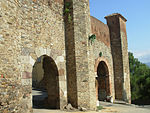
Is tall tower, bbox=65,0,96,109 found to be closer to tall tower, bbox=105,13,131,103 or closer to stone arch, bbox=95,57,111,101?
stone arch, bbox=95,57,111,101

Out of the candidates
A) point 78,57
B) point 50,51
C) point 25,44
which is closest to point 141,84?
point 78,57

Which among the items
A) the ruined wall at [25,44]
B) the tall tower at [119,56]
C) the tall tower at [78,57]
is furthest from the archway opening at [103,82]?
the ruined wall at [25,44]

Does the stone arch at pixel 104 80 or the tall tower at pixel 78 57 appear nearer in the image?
the tall tower at pixel 78 57

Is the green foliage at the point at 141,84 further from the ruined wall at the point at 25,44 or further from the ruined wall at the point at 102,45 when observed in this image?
the ruined wall at the point at 25,44

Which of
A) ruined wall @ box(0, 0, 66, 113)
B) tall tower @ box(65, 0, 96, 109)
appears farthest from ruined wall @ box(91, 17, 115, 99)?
ruined wall @ box(0, 0, 66, 113)

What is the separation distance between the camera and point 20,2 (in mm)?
5645

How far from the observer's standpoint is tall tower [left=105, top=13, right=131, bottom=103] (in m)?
12.0

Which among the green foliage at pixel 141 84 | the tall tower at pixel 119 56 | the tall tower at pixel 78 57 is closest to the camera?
the tall tower at pixel 78 57

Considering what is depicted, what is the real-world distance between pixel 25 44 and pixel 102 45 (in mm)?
6130

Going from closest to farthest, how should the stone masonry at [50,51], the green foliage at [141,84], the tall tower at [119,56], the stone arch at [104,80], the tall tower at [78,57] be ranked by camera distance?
the stone masonry at [50,51]
the tall tower at [78,57]
the stone arch at [104,80]
the tall tower at [119,56]
the green foliage at [141,84]

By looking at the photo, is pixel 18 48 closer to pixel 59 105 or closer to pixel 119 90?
pixel 59 105

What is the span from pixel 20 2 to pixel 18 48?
1565 mm

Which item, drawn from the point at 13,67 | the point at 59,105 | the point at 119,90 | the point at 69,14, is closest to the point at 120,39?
the point at 119,90

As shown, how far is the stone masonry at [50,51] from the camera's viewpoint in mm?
4652
